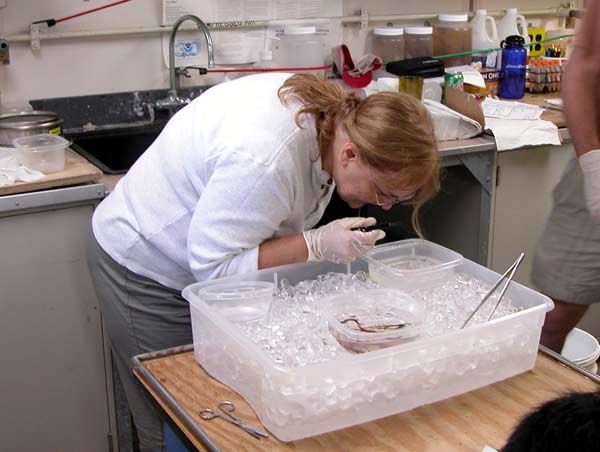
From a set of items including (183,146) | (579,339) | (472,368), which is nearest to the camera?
(472,368)

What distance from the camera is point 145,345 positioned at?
1803 mm

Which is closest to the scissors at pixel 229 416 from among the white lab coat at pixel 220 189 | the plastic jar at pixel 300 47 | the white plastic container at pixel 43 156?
the white lab coat at pixel 220 189

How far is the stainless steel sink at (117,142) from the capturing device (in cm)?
272

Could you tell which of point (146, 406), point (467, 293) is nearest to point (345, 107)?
point (467, 293)

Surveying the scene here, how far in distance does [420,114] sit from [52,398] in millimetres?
1395

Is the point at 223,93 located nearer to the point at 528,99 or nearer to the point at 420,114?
the point at 420,114

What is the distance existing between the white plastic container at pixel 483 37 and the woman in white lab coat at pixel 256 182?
5.70ft

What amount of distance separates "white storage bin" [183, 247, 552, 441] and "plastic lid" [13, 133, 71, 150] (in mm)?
982

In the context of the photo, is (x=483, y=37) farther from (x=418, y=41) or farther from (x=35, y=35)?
(x=35, y=35)

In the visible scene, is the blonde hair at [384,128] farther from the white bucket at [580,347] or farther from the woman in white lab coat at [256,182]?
the white bucket at [580,347]

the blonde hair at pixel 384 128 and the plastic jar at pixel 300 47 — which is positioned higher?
the plastic jar at pixel 300 47

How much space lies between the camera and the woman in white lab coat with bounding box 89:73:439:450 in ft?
4.77

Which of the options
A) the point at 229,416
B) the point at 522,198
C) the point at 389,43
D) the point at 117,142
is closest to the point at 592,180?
the point at 522,198

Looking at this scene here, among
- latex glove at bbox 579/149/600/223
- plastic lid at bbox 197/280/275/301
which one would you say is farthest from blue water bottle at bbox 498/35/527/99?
plastic lid at bbox 197/280/275/301
